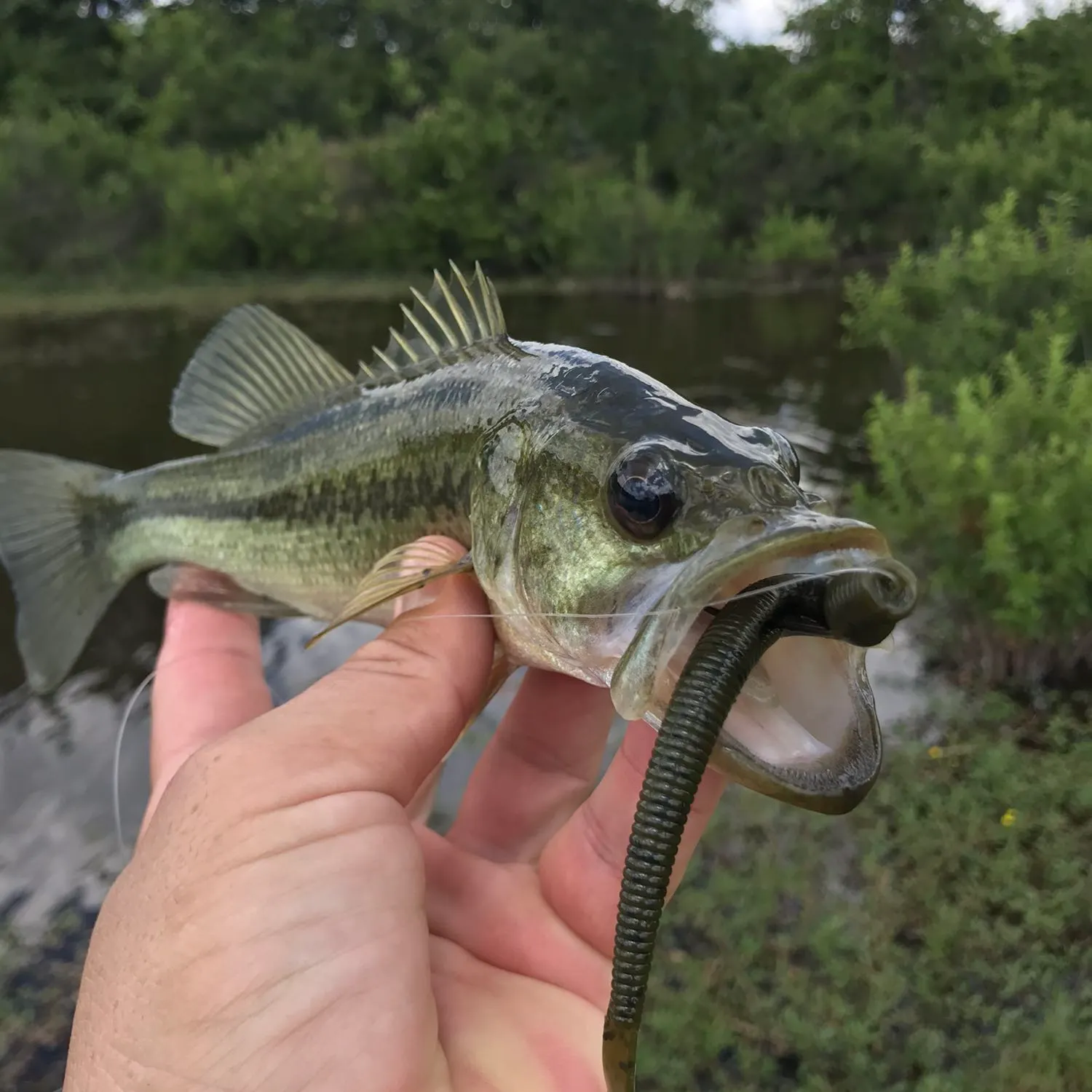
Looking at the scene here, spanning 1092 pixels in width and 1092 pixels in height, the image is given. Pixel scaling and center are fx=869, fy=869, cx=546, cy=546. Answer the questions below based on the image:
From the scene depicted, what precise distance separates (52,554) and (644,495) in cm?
251

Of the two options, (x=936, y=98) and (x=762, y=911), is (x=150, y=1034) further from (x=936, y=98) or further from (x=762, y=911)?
(x=936, y=98)

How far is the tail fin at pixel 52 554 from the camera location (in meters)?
3.08

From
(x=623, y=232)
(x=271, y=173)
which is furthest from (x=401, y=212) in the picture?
(x=623, y=232)

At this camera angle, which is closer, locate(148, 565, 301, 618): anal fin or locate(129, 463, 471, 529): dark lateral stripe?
locate(129, 463, 471, 529): dark lateral stripe

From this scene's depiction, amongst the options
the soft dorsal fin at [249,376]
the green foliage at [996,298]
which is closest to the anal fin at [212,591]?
the soft dorsal fin at [249,376]

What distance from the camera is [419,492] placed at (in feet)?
7.11

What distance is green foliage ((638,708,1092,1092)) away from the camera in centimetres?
283

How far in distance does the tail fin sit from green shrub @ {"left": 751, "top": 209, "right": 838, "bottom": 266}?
2565 cm

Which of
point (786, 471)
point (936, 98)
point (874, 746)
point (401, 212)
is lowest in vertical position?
point (874, 746)

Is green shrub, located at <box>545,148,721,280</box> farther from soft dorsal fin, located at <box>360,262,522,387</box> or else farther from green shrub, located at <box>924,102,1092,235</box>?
soft dorsal fin, located at <box>360,262,522,387</box>

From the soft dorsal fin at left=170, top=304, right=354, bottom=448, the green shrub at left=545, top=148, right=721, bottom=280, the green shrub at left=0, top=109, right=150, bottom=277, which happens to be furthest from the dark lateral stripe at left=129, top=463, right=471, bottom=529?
the green shrub at left=545, top=148, right=721, bottom=280

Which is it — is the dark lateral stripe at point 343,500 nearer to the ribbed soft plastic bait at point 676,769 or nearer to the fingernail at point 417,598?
the fingernail at point 417,598

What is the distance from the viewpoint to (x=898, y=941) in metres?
3.28

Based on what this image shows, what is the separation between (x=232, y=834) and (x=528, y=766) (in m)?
1.14
